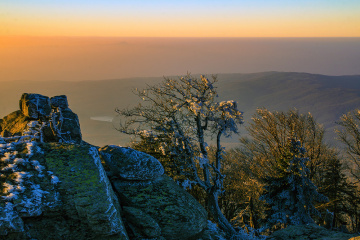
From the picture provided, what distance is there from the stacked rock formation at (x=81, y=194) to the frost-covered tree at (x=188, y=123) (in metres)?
4.53

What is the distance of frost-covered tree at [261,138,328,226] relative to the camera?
17375 mm

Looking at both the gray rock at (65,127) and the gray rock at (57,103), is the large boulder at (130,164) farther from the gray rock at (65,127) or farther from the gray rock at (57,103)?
the gray rock at (57,103)

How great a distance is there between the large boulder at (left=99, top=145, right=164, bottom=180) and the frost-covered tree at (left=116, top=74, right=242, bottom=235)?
14.6ft

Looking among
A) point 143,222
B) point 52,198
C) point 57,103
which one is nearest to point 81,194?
point 52,198

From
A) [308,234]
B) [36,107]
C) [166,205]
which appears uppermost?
[36,107]

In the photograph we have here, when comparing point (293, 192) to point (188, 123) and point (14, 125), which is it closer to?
point (188, 123)

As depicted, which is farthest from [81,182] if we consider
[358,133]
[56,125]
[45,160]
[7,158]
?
[358,133]

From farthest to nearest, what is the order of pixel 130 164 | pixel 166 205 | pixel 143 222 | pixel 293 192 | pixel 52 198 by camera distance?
1. pixel 293 192
2. pixel 130 164
3. pixel 166 205
4. pixel 143 222
5. pixel 52 198

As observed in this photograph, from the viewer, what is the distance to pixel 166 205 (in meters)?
10.6

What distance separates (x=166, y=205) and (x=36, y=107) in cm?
683

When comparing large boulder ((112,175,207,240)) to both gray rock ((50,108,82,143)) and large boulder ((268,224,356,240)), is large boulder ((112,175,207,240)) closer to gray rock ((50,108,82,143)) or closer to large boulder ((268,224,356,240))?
gray rock ((50,108,82,143))

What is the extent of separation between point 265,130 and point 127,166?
22990 mm

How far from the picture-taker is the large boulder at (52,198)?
24.1 ft

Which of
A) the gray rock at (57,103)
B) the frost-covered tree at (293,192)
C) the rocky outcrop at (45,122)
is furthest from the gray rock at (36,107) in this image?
the frost-covered tree at (293,192)
